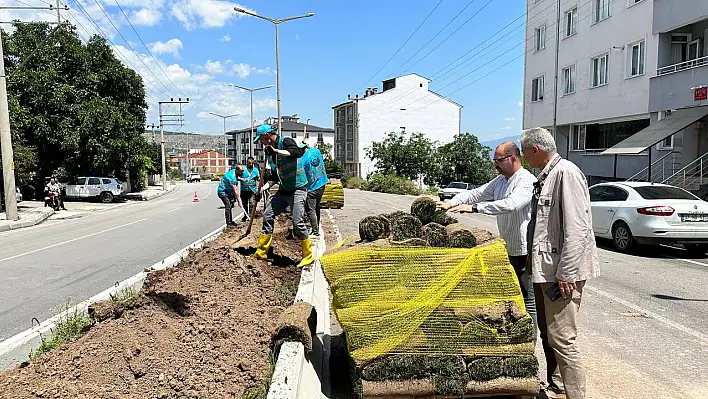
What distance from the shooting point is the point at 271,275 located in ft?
22.6

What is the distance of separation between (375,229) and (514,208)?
109cm

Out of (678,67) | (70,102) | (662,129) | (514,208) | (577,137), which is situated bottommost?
(514,208)

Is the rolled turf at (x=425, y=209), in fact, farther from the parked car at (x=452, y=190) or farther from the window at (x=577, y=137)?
the parked car at (x=452, y=190)

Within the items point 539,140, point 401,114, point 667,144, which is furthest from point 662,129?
point 401,114

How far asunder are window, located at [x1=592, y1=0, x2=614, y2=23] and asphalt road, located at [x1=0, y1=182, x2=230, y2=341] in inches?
762

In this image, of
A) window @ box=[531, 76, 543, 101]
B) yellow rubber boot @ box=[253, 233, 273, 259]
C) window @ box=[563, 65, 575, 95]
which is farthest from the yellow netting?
window @ box=[531, 76, 543, 101]

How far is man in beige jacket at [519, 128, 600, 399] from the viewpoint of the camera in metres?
3.49

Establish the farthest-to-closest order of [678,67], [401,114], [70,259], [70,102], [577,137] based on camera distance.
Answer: [401,114]
[70,102]
[577,137]
[678,67]
[70,259]

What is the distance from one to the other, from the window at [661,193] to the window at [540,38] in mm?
21534

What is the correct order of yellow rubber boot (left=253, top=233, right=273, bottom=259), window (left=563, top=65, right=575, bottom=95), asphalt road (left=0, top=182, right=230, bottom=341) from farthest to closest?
1. window (left=563, top=65, right=575, bottom=95)
2. yellow rubber boot (left=253, top=233, right=273, bottom=259)
3. asphalt road (left=0, top=182, right=230, bottom=341)

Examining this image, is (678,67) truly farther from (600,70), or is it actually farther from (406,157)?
(406,157)

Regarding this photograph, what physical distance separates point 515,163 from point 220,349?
8.73 ft

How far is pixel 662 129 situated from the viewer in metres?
19.1

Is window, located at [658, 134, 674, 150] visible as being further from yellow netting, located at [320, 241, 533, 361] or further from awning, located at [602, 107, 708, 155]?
yellow netting, located at [320, 241, 533, 361]
